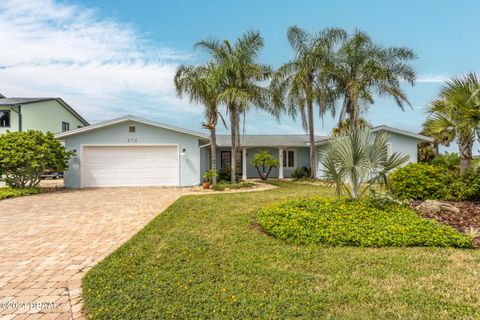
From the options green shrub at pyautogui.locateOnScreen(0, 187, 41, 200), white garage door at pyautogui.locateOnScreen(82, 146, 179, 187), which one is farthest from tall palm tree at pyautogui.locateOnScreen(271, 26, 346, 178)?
green shrub at pyautogui.locateOnScreen(0, 187, 41, 200)

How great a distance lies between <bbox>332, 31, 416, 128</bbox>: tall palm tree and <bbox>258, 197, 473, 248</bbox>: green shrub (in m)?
10.3

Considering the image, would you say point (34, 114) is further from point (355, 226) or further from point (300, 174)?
point (355, 226)

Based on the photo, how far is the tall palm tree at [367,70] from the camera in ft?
48.9

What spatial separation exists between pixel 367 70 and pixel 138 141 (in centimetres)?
1332

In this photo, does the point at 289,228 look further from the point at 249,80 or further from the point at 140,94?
the point at 140,94

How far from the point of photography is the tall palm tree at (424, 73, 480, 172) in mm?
6367

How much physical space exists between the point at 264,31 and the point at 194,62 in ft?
13.5

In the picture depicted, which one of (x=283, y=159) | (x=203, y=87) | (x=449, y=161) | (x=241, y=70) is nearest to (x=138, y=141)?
(x=203, y=87)

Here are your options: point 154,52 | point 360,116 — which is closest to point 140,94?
point 154,52

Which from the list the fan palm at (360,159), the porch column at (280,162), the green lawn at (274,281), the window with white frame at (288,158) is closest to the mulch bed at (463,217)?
the fan palm at (360,159)

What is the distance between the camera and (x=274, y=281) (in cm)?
329

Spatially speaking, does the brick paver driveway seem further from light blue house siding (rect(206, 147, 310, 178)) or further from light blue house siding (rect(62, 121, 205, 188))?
light blue house siding (rect(206, 147, 310, 178))

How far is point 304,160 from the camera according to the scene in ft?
65.8

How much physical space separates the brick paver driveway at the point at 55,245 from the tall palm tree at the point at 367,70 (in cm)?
1227
